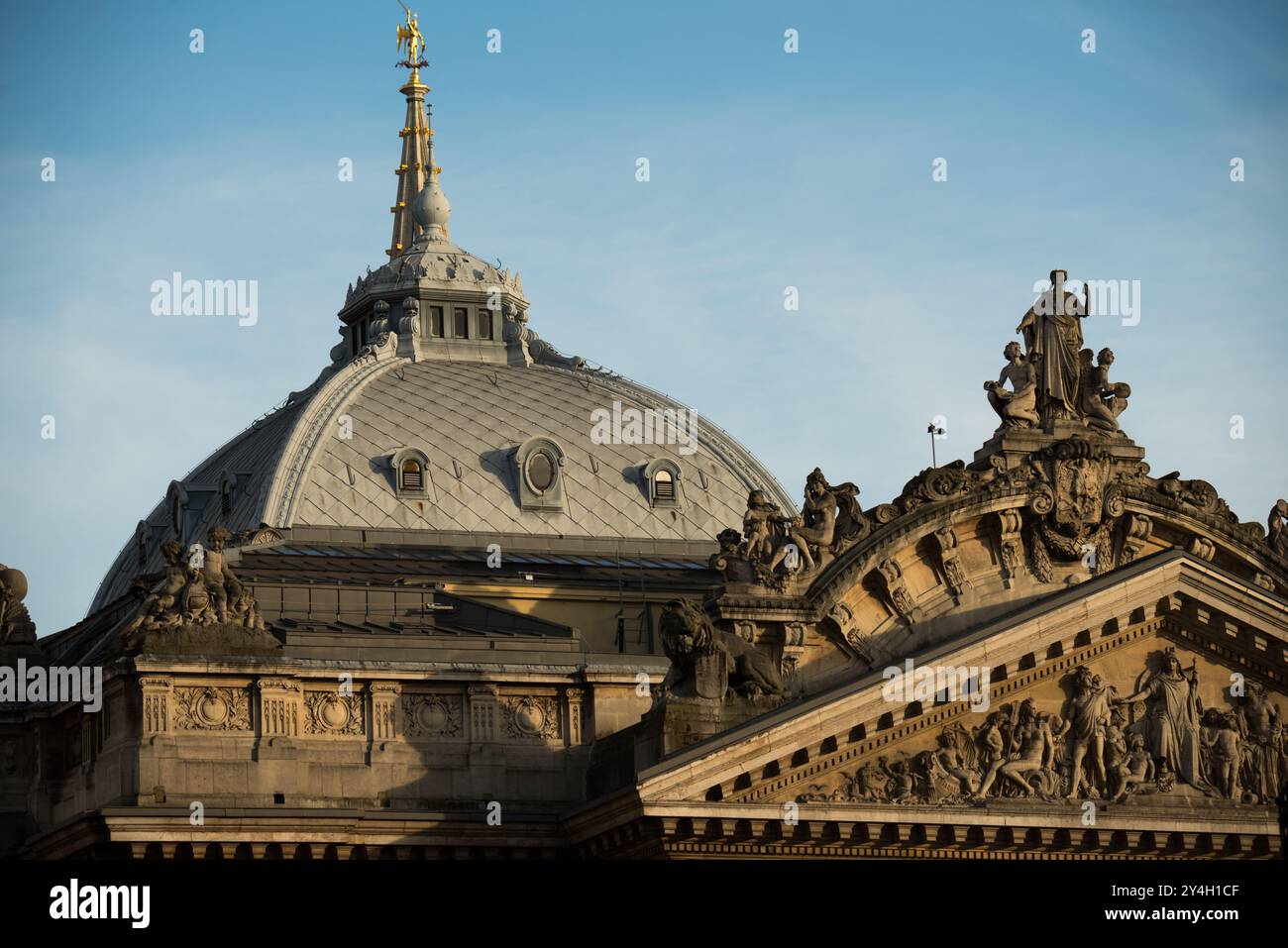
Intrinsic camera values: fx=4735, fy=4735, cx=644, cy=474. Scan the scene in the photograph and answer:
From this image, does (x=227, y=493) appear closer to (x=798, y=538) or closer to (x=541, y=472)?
(x=541, y=472)

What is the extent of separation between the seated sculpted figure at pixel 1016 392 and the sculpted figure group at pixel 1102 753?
7.10 meters

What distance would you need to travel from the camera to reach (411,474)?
113 metres

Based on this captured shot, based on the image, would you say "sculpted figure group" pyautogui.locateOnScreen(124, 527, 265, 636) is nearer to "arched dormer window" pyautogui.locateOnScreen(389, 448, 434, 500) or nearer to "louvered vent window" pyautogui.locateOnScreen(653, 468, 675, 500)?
"arched dormer window" pyautogui.locateOnScreen(389, 448, 434, 500)

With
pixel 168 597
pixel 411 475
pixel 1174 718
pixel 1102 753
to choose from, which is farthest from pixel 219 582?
pixel 411 475

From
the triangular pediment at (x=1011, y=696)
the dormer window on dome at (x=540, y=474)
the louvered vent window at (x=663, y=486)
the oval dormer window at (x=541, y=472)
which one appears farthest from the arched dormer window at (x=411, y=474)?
the triangular pediment at (x=1011, y=696)

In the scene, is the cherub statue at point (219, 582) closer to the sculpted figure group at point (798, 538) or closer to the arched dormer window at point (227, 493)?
the sculpted figure group at point (798, 538)

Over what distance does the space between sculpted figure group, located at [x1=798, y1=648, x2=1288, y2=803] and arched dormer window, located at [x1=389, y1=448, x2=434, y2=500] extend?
29.3 metres

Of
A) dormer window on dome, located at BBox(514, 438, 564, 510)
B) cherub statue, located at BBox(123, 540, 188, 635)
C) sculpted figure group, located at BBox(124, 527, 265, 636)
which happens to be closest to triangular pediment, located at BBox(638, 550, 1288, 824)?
sculpted figure group, located at BBox(124, 527, 265, 636)

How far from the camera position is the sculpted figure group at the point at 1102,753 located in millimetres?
84688

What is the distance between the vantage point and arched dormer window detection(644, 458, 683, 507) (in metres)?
115

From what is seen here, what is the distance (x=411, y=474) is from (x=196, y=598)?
2574 centimetres
